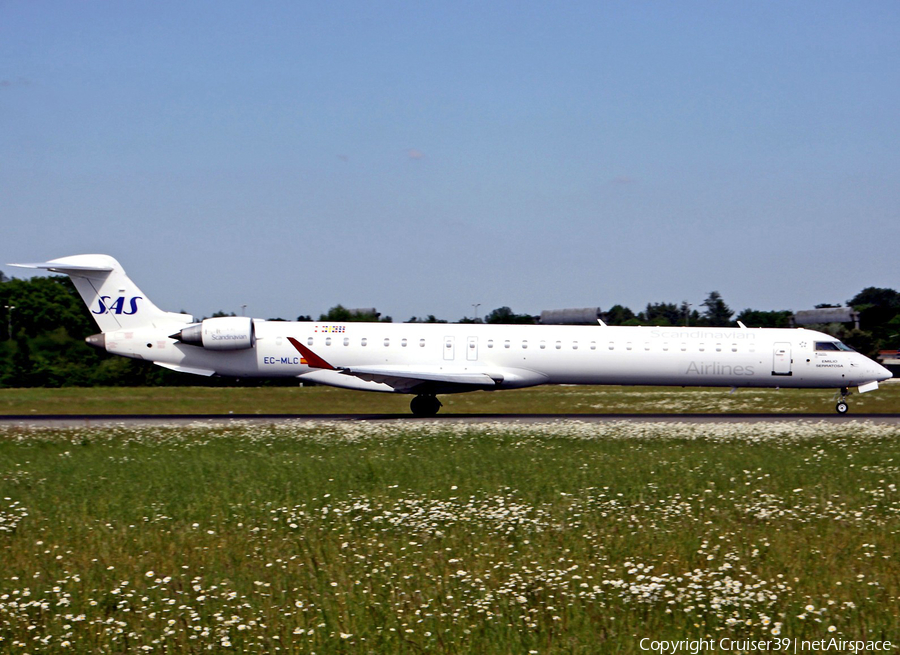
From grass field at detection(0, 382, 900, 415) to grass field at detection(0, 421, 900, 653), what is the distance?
15.0 metres

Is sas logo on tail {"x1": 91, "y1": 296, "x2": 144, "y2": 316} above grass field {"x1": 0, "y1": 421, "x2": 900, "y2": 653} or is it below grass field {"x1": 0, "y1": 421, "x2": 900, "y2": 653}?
above

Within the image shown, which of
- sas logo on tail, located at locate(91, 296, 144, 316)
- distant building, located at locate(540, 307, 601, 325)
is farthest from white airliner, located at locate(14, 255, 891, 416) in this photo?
distant building, located at locate(540, 307, 601, 325)

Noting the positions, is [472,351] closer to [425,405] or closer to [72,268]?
[425,405]

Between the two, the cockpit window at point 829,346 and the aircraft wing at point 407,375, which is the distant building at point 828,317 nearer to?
the cockpit window at point 829,346

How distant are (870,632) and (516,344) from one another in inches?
824

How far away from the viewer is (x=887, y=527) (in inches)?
381

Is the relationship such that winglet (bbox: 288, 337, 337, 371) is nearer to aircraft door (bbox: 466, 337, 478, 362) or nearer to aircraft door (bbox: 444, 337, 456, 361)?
aircraft door (bbox: 444, 337, 456, 361)

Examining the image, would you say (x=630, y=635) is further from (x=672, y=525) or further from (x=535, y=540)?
(x=672, y=525)

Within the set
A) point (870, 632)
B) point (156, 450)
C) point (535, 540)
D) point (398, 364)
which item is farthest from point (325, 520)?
point (398, 364)

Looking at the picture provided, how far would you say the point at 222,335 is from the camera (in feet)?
88.0

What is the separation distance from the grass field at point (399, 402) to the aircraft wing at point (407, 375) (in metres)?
4.11

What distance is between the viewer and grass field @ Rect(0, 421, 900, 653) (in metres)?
6.54

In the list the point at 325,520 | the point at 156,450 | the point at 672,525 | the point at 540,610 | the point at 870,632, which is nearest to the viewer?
the point at 870,632

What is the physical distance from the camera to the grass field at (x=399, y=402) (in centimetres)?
3158
